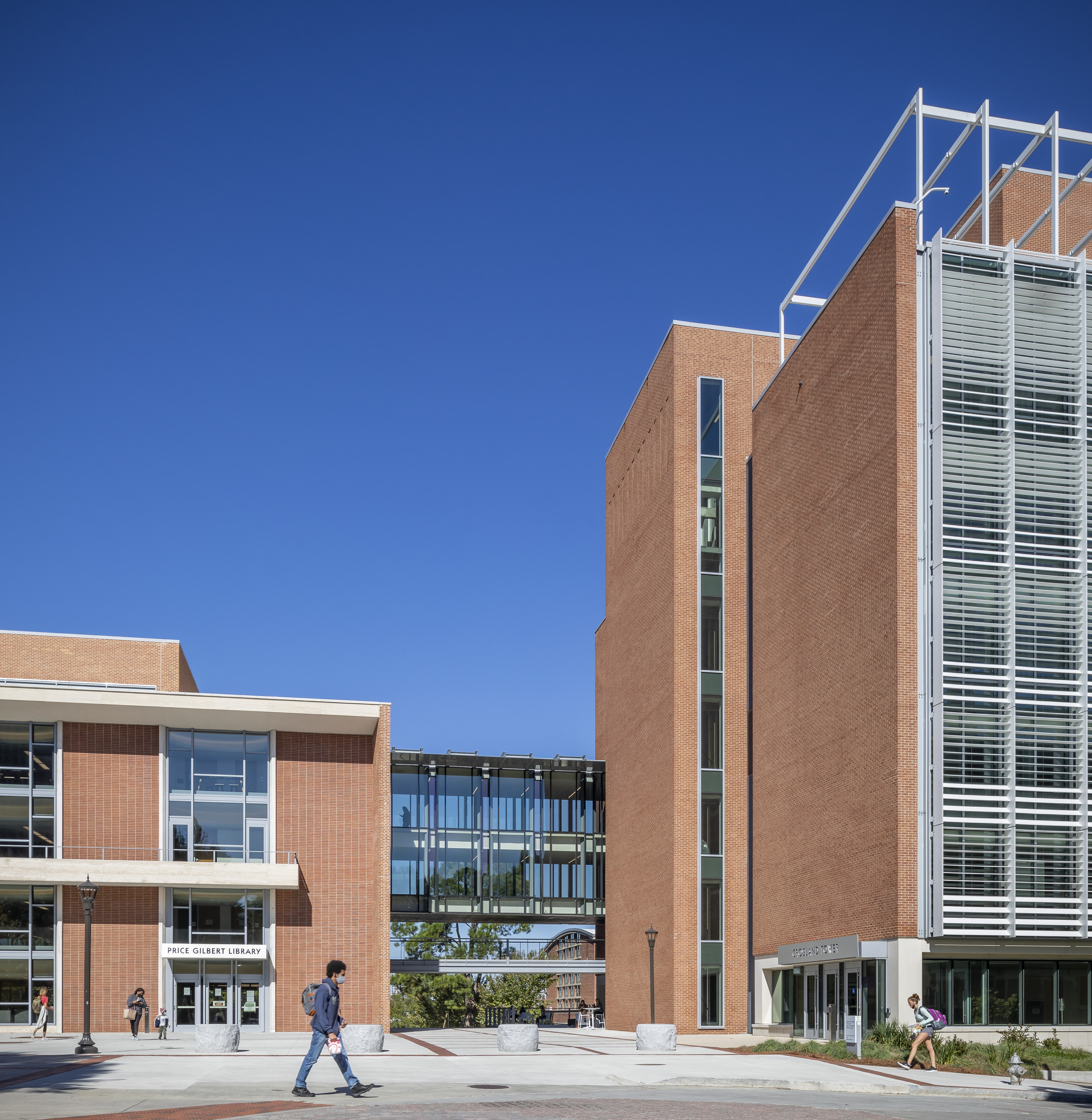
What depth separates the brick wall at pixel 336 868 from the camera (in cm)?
4725

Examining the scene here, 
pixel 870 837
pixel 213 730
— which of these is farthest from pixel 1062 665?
pixel 213 730

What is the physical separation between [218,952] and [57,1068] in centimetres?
2205

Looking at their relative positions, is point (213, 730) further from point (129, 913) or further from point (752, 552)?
point (752, 552)

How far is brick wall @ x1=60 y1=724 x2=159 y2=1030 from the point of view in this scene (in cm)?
4509

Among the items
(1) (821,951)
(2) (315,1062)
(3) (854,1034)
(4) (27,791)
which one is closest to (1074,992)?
(1) (821,951)

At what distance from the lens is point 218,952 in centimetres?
4606

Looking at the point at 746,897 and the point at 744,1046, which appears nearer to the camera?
the point at 744,1046

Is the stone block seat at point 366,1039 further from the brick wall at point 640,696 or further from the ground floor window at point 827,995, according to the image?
the brick wall at point 640,696

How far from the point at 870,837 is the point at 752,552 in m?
14.1

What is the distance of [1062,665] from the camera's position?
110 ft

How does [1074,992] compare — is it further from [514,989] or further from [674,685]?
[514,989]

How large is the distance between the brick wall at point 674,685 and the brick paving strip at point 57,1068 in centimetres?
2151

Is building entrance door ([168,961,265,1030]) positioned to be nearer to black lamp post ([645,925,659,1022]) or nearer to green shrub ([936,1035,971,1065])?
black lamp post ([645,925,659,1022])

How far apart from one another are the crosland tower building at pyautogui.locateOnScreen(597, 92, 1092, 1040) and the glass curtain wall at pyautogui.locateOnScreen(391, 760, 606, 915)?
1286cm
